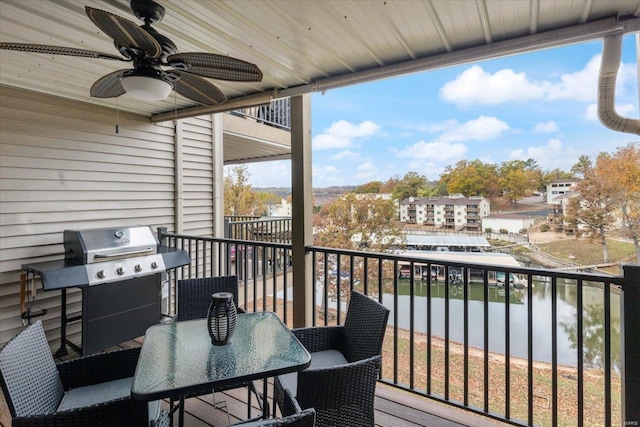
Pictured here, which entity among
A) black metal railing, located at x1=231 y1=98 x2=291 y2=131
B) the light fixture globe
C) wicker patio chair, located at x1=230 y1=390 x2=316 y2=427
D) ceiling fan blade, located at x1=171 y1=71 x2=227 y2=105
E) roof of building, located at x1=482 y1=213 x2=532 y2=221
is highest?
black metal railing, located at x1=231 y1=98 x2=291 y2=131

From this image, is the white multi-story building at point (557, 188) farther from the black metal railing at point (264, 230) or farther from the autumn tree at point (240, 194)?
the autumn tree at point (240, 194)

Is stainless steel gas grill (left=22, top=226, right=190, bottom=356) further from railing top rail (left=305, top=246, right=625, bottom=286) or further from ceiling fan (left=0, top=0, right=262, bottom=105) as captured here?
railing top rail (left=305, top=246, right=625, bottom=286)

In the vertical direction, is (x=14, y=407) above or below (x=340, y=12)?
below

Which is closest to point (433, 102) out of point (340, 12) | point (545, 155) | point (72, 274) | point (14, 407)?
point (545, 155)

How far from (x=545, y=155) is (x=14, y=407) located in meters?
6.54

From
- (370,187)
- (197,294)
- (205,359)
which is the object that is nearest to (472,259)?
(205,359)

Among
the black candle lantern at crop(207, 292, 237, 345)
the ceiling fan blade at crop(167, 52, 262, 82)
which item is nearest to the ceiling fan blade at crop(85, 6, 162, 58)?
the ceiling fan blade at crop(167, 52, 262, 82)

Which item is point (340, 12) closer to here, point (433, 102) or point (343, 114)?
point (433, 102)

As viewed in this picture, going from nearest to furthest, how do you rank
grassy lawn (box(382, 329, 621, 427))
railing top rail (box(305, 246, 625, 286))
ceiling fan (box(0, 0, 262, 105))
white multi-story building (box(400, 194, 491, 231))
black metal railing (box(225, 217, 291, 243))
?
ceiling fan (box(0, 0, 262, 105)), railing top rail (box(305, 246, 625, 286)), grassy lawn (box(382, 329, 621, 427)), white multi-story building (box(400, 194, 491, 231)), black metal railing (box(225, 217, 291, 243))

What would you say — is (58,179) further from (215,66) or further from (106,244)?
(215,66)

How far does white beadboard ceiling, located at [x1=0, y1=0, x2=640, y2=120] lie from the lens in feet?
5.82

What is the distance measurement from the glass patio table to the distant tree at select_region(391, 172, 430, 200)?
4562 millimetres

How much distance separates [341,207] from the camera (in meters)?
6.89

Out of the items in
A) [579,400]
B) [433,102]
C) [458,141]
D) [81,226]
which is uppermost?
[433,102]
